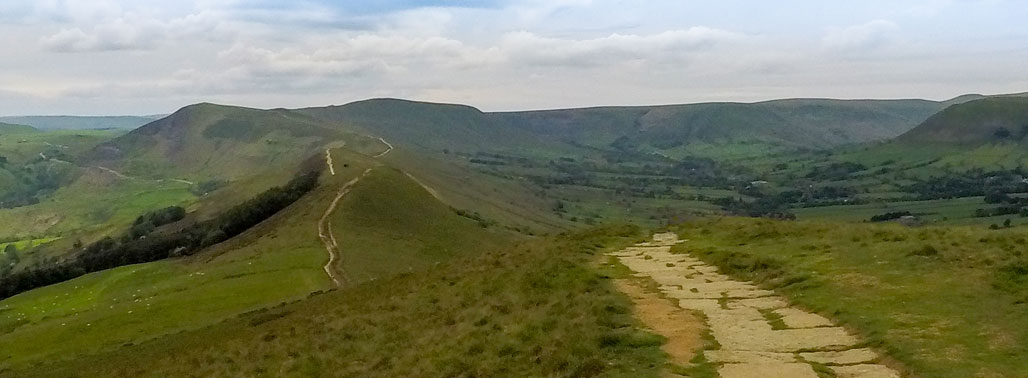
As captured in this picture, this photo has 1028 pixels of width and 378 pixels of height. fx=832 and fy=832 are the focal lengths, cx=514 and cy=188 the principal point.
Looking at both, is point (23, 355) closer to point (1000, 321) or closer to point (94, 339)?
point (94, 339)

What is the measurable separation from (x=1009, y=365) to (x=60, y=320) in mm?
75493

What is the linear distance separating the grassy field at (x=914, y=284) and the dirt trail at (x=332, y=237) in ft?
124

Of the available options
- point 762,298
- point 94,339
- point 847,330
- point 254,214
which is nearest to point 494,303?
point 762,298

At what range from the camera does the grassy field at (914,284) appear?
17359mm

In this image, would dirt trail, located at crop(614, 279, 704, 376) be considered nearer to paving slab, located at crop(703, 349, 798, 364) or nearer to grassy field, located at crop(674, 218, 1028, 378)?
paving slab, located at crop(703, 349, 798, 364)

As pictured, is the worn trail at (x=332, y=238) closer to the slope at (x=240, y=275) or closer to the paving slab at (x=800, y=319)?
the slope at (x=240, y=275)

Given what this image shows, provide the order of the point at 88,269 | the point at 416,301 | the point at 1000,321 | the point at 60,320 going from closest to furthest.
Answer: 1. the point at 1000,321
2. the point at 416,301
3. the point at 60,320
4. the point at 88,269

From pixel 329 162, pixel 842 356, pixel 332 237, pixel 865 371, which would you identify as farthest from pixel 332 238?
pixel 329 162

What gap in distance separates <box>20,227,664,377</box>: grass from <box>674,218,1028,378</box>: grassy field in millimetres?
5383

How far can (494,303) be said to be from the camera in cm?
2945

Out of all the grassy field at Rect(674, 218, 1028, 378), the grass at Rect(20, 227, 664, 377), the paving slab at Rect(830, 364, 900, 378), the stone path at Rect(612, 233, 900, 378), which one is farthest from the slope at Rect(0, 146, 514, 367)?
the paving slab at Rect(830, 364, 900, 378)

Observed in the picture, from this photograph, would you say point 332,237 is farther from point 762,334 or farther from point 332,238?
point 762,334

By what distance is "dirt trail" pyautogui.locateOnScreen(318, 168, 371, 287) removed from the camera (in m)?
69.4

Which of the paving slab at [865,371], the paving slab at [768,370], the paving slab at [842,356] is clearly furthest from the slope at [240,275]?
the paving slab at [865,371]
